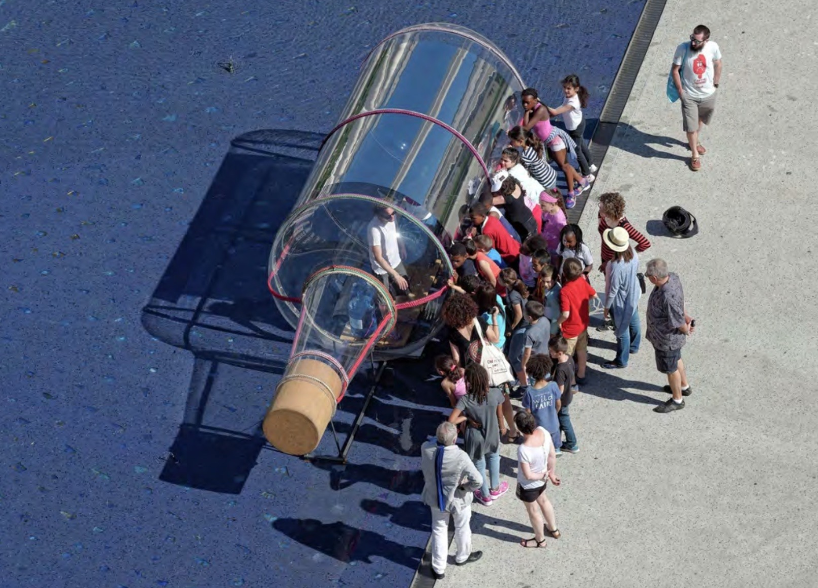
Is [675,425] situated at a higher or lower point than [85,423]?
higher

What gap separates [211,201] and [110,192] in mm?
1127

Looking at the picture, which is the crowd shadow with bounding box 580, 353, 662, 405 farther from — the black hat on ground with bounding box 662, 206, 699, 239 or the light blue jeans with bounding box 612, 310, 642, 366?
the black hat on ground with bounding box 662, 206, 699, 239

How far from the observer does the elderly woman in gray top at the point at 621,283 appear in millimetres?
9992

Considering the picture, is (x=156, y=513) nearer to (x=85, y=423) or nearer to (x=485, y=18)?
Result: (x=85, y=423)

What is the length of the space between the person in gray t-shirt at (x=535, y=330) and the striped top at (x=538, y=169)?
1861mm

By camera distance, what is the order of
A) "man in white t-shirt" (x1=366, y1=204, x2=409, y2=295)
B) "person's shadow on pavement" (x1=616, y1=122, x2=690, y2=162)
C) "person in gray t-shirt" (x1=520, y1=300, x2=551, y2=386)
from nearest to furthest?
1. "person in gray t-shirt" (x1=520, y1=300, x2=551, y2=386)
2. "man in white t-shirt" (x1=366, y1=204, x2=409, y2=295)
3. "person's shadow on pavement" (x1=616, y1=122, x2=690, y2=162)

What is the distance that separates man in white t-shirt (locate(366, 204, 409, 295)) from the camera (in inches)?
388

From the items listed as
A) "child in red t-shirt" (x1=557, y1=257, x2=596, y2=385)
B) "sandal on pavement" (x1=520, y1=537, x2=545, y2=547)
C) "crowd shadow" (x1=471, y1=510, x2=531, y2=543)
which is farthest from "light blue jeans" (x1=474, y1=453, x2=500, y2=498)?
"child in red t-shirt" (x1=557, y1=257, x2=596, y2=385)

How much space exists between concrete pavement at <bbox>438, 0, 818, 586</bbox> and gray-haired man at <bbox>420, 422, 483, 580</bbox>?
1.48 ft

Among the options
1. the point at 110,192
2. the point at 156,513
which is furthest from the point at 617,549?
the point at 110,192

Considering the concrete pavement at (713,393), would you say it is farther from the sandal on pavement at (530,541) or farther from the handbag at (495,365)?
the handbag at (495,365)

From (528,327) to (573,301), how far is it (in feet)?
1.46

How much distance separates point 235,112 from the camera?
1316 cm

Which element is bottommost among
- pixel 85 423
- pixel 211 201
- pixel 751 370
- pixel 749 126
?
pixel 85 423
